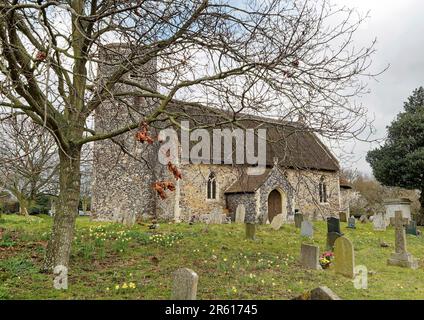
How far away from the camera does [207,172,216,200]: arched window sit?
23109mm

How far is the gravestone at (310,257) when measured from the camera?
8.31m

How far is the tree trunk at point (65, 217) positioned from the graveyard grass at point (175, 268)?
35 cm

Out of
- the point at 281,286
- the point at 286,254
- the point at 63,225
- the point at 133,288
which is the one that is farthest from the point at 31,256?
the point at 286,254

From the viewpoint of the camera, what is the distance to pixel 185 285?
167 inches

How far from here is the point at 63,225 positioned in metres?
6.89

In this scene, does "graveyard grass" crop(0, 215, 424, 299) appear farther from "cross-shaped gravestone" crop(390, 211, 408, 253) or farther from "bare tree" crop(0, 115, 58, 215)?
"bare tree" crop(0, 115, 58, 215)

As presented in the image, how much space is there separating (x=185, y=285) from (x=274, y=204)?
19384 millimetres

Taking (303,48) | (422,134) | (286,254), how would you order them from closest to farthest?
(303,48) < (286,254) < (422,134)

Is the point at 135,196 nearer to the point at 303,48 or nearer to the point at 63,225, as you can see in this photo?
the point at 63,225

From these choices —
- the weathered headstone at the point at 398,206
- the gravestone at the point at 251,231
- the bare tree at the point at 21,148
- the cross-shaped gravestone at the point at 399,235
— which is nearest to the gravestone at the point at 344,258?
the cross-shaped gravestone at the point at 399,235

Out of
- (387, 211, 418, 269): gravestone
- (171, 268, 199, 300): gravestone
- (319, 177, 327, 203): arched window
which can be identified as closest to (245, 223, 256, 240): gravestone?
(387, 211, 418, 269): gravestone

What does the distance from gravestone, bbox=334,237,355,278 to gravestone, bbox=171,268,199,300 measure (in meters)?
4.71

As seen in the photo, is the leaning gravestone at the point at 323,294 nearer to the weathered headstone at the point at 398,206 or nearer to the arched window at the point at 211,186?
the arched window at the point at 211,186
